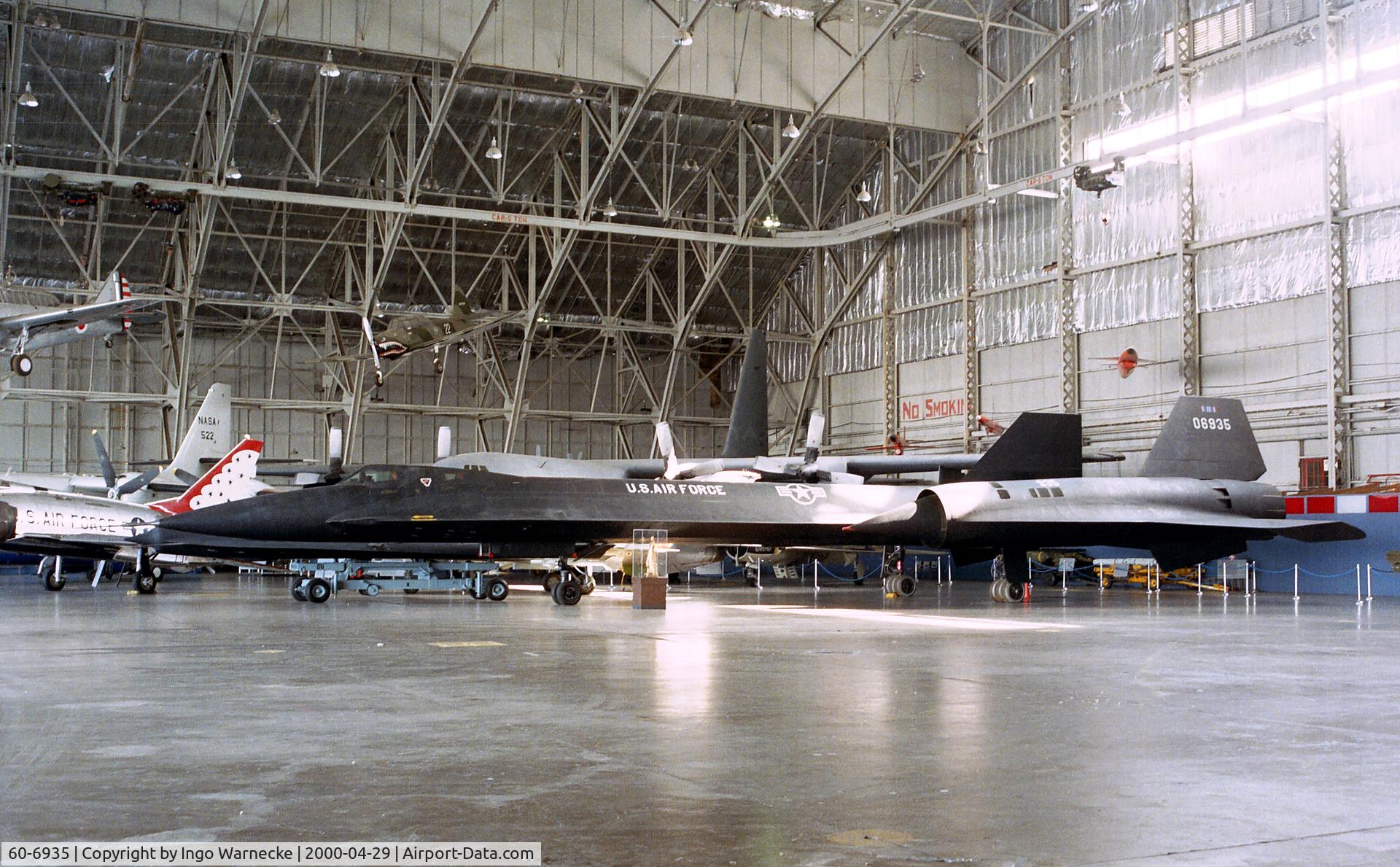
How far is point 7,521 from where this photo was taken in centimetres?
2214

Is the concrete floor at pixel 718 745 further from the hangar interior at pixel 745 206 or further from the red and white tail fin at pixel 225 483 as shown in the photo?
the hangar interior at pixel 745 206

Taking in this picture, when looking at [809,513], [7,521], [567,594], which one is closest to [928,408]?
[809,513]

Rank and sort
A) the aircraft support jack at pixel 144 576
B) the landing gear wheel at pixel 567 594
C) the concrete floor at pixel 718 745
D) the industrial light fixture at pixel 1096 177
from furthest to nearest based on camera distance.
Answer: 1. the industrial light fixture at pixel 1096 177
2. the aircraft support jack at pixel 144 576
3. the landing gear wheel at pixel 567 594
4. the concrete floor at pixel 718 745

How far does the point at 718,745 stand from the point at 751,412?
2518 cm

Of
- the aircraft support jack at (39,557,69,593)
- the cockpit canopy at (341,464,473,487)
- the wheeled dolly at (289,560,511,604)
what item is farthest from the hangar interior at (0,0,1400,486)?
the cockpit canopy at (341,464,473,487)

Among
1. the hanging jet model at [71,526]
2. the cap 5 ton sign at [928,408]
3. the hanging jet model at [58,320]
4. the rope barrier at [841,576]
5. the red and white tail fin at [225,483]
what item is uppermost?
the hanging jet model at [58,320]

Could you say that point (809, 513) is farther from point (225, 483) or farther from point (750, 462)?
point (225, 483)

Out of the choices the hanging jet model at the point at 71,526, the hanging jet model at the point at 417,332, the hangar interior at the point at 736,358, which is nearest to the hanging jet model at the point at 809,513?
the hangar interior at the point at 736,358

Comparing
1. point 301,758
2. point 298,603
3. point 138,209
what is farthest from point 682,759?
point 138,209

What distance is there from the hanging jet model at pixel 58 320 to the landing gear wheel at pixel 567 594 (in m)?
12.6

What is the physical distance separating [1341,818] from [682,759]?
110 inches

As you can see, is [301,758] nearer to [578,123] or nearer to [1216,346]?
[1216,346]

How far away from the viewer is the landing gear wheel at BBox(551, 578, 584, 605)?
20641mm

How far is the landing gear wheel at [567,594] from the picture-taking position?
67.7 ft
